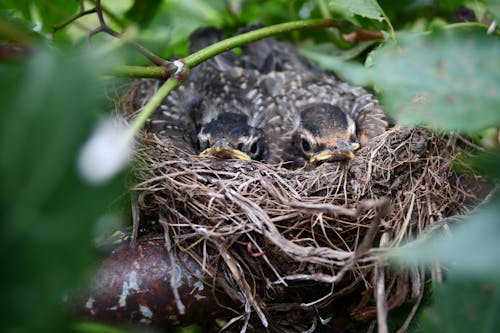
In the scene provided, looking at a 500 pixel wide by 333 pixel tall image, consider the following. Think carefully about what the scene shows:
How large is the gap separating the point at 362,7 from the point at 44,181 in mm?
1305

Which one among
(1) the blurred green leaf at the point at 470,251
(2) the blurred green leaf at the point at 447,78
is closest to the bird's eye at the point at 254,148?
(2) the blurred green leaf at the point at 447,78

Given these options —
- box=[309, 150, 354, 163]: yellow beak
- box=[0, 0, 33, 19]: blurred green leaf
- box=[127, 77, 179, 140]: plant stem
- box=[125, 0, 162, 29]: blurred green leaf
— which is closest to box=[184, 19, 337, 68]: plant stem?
box=[127, 77, 179, 140]: plant stem

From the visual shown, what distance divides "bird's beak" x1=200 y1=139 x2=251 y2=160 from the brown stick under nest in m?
0.04

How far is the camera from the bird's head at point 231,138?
1.97m

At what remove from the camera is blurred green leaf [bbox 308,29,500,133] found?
753mm

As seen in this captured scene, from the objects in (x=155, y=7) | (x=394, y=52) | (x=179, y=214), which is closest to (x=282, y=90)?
(x=155, y=7)

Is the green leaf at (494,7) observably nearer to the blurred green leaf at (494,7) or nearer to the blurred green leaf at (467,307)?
the blurred green leaf at (494,7)

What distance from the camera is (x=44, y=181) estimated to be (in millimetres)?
598

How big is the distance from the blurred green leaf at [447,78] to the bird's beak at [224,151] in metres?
1.16

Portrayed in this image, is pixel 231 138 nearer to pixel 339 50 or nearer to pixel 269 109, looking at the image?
pixel 269 109

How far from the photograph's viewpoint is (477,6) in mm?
1970

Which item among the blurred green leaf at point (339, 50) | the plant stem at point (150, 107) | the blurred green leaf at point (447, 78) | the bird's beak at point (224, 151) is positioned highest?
the blurred green leaf at point (447, 78)

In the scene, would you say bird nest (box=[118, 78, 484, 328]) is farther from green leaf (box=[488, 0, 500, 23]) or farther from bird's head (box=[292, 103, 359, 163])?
green leaf (box=[488, 0, 500, 23])

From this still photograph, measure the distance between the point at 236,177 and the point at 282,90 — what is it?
0.75 metres
